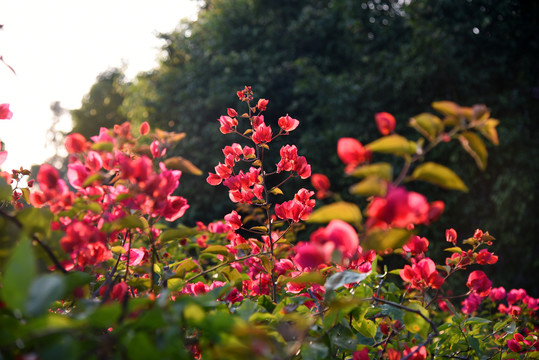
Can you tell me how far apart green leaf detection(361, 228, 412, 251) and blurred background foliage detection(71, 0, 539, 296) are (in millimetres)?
5324

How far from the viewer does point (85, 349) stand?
56cm

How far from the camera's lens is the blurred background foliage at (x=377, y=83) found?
5.53 meters

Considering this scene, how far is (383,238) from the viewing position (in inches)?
24.6

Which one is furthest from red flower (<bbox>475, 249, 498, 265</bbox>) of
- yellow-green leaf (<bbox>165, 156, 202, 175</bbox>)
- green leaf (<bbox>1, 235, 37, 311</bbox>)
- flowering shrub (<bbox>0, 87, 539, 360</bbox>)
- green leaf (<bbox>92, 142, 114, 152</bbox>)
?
green leaf (<bbox>1, 235, 37, 311</bbox>)

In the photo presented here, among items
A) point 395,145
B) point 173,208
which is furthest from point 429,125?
point 173,208

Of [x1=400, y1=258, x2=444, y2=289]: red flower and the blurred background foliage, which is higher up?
the blurred background foliage

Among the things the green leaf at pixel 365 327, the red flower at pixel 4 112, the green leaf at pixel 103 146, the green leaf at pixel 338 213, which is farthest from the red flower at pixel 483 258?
the red flower at pixel 4 112

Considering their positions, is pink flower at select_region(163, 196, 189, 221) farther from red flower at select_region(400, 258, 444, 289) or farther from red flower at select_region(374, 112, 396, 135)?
red flower at select_region(400, 258, 444, 289)

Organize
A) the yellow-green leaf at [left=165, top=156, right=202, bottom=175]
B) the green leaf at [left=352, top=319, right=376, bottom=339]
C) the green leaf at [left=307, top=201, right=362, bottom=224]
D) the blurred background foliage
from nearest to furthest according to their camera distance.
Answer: the green leaf at [left=307, top=201, right=362, bottom=224] → the yellow-green leaf at [left=165, top=156, right=202, bottom=175] → the green leaf at [left=352, top=319, right=376, bottom=339] → the blurred background foliage

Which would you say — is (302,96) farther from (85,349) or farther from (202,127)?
(85,349)

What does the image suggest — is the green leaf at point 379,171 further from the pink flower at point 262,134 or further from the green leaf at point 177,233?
the pink flower at point 262,134

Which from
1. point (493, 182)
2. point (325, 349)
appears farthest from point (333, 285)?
point (493, 182)

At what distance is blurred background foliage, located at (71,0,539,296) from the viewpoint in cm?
553

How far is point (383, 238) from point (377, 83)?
238 inches
